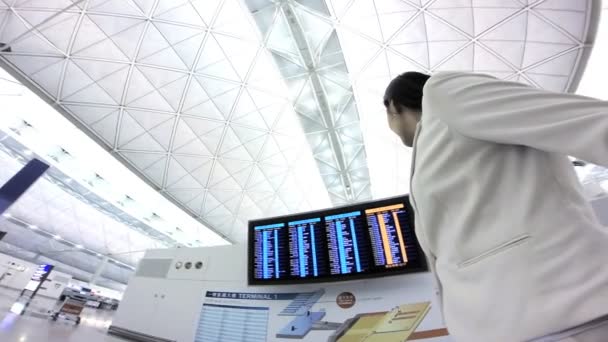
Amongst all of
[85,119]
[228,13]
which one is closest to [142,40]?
[228,13]

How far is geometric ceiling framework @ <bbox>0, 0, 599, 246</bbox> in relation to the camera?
445 inches

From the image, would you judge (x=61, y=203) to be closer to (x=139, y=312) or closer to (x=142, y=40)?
(x=142, y=40)

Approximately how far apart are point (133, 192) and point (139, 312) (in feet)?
62.7

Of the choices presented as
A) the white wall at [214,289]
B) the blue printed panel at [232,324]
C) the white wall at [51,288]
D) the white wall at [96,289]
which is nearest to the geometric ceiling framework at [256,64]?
the white wall at [214,289]

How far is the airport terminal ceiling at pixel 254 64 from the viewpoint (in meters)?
11.3

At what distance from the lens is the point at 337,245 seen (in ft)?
14.3

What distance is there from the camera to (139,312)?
554 centimetres

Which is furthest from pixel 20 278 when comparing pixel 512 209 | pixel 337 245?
pixel 512 209

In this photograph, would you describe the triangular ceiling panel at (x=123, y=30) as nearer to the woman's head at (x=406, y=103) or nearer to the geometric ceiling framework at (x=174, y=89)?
the geometric ceiling framework at (x=174, y=89)

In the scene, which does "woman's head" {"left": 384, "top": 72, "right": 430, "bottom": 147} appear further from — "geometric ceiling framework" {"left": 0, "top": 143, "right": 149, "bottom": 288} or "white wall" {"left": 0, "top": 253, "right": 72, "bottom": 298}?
"white wall" {"left": 0, "top": 253, "right": 72, "bottom": 298}

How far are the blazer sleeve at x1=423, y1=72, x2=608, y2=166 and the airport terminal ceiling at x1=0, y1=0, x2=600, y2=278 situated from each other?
43.2ft

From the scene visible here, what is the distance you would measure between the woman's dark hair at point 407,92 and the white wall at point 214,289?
10.5 feet

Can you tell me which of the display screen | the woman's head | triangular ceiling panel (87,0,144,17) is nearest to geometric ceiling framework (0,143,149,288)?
triangular ceiling panel (87,0,144,17)

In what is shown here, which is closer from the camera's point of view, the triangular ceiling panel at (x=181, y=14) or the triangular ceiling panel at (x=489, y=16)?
the triangular ceiling panel at (x=489, y=16)
